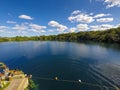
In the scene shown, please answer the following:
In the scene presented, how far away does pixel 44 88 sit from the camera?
2348 cm

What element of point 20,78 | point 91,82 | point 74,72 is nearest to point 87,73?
point 74,72

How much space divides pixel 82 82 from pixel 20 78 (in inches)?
455

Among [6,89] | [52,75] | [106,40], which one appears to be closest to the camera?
[6,89]

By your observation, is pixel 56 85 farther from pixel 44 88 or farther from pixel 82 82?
pixel 82 82

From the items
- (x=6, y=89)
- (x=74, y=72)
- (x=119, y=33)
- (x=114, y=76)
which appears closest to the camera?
(x=6, y=89)

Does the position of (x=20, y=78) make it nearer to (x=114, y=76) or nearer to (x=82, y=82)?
(x=82, y=82)

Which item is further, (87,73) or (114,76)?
(87,73)

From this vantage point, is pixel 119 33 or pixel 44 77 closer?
pixel 44 77

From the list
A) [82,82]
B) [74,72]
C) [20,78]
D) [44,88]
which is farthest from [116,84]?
[20,78]

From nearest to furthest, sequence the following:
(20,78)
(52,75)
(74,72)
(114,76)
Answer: (20,78)
(114,76)
(52,75)
(74,72)

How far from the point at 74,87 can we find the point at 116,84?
738 cm

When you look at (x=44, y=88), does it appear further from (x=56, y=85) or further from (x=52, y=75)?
(x=52, y=75)

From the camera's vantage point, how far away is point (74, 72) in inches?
1273

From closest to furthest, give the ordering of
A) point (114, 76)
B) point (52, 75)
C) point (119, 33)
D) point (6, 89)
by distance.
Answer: point (6, 89)
point (114, 76)
point (52, 75)
point (119, 33)
